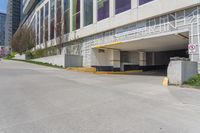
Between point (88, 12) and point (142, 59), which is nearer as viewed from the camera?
point (88, 12)

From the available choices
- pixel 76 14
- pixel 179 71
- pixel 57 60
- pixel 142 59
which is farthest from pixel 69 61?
pixel 179 71

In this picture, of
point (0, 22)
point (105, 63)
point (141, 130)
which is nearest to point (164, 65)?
point (105, 63)

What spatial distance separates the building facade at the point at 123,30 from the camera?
50.5 feet

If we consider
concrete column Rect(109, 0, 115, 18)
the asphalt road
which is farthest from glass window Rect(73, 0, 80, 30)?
the asphalt road

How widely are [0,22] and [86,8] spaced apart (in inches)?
5293

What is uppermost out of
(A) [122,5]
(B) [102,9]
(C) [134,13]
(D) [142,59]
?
(B) [102,9]

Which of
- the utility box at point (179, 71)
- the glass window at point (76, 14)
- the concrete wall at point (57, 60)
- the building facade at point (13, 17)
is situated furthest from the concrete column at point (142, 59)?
the building facade at point (13, 17)

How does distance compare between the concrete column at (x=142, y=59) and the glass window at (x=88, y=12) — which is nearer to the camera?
the glass window at (x=88, y=12)

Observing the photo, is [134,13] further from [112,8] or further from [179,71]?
[179,71]

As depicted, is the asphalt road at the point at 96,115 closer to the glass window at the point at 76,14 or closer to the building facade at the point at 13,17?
the glass window at the point at 76,14

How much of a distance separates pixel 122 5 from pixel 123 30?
275 cm

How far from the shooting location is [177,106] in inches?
266

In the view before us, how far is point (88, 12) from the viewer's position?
1062 inches

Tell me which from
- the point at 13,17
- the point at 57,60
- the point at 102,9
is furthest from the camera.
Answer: the point at 13,17
